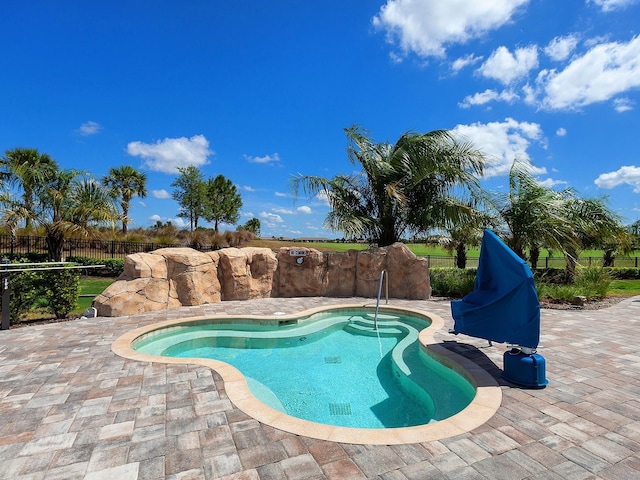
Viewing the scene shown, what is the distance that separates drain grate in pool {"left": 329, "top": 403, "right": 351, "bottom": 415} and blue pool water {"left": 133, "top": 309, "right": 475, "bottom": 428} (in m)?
0.01

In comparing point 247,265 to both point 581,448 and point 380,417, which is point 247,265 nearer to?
point 380,417

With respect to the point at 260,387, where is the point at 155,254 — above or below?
above

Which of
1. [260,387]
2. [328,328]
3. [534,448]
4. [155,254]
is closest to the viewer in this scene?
[534,448]

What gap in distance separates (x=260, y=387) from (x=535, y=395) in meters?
3.47

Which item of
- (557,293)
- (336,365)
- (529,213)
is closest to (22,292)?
(336,365)

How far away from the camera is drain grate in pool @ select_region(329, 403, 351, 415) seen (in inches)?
168

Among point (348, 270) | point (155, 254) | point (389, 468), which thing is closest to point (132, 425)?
point (389, 468)

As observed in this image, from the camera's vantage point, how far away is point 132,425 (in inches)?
125

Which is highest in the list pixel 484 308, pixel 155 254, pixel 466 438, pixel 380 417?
pixel 155 254

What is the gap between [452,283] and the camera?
1216 cm

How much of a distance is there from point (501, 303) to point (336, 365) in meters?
2.94

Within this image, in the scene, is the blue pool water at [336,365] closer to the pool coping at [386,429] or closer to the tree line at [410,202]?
the pool coping at [386,429]

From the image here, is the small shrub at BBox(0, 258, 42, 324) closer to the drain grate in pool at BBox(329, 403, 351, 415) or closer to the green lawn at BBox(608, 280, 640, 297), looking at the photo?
the drain grate in pool at BBox(329, 403, 351, 415)

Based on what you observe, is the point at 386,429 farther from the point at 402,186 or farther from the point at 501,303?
the point at 402,186
